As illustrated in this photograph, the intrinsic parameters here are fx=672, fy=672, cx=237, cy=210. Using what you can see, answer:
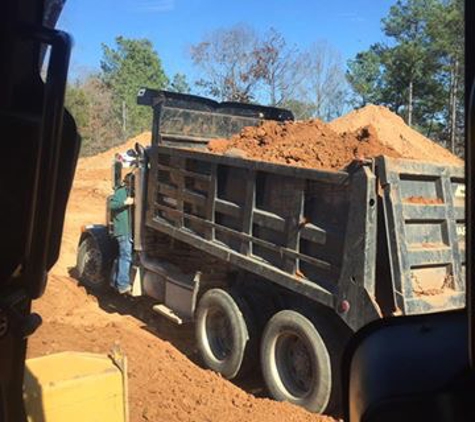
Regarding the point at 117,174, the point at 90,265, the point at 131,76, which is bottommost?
the point at 90,265

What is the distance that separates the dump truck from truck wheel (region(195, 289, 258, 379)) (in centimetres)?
1

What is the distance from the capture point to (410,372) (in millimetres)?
1094

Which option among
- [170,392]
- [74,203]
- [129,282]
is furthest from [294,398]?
[74,203]

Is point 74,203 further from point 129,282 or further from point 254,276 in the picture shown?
point 254,276

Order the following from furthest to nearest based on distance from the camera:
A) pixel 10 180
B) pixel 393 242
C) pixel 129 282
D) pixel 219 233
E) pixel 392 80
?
pixel 392 80
pixel 129 282
pixel 219 233
pixel 393 242
pixel 10 180

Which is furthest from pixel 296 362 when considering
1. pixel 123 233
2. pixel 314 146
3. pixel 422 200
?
pixel 123 233

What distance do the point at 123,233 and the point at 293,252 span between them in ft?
11.0

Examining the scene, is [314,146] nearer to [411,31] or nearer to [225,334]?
[411,31]

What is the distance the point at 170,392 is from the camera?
543cm

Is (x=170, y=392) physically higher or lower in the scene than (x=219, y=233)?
lower

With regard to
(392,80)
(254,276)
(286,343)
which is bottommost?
(286,343)

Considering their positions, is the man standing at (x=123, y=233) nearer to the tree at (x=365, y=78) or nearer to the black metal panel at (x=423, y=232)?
the black metal panel at (x=423, y=232)

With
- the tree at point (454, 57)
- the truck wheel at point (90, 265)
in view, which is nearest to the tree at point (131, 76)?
the truck wheel at point (90, 265)

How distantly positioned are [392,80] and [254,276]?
643cm
